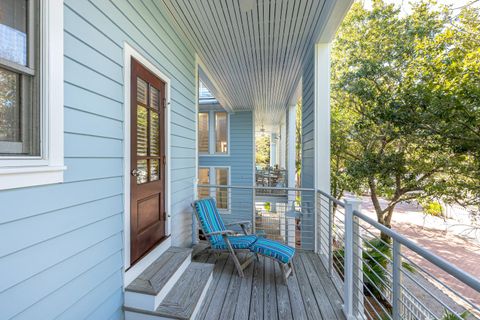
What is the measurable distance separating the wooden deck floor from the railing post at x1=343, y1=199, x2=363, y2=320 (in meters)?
0.14

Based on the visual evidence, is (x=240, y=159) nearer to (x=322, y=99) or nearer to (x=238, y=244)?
(x=322, y=99)

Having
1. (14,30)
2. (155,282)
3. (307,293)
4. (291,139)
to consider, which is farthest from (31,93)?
(291,139)

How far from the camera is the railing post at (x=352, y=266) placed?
6.40 feet

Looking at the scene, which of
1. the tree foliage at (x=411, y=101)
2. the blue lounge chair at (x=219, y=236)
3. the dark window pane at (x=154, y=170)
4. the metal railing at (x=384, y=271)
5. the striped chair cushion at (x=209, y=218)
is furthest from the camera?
the tree foliage at (x=411, y=101)

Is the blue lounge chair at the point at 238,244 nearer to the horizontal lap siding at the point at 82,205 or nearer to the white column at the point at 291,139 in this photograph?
the horizontal lap siding at the point at 82,205

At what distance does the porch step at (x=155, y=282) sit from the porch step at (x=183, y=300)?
0.13ft

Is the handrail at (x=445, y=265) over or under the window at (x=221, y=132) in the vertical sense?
under

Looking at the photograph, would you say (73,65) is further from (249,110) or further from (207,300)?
(249,110)

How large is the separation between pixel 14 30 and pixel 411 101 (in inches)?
203

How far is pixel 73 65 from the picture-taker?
56.1 inches

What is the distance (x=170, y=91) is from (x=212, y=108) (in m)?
5.62

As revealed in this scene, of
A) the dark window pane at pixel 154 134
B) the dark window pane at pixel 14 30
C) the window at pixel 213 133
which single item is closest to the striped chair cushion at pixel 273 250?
the dark window pane at pixel 154 134

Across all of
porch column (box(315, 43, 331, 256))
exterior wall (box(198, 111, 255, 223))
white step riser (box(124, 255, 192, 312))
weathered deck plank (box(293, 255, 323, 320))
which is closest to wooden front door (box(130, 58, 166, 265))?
white step riser (box(124, 255, 192, 312))

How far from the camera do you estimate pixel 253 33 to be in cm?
324
